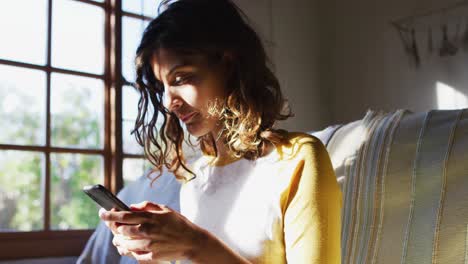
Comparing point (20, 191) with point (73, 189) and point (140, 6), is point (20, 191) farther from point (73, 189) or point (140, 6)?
point (140, 6)

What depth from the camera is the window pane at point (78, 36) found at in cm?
245

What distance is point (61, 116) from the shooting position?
240cm

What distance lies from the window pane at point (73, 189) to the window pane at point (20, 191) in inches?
2.5

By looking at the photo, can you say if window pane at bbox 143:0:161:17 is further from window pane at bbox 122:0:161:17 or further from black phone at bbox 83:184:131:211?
black phone at bbox 83:184:131:211

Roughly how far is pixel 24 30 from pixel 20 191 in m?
0.67

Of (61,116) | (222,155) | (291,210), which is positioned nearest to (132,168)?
(61,116)

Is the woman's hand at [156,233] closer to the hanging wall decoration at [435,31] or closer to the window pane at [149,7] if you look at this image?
the window pane at [149,7]

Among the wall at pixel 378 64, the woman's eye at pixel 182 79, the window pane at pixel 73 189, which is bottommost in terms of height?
the window pane at pixel 73 189

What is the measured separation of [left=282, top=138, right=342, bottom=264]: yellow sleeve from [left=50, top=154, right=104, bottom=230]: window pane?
1663 millimetres

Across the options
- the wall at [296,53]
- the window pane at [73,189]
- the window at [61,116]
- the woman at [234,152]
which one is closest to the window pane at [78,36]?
the window at [61,116]

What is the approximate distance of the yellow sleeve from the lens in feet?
2.84

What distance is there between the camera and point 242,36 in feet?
3.43

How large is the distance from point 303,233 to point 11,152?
1.70m

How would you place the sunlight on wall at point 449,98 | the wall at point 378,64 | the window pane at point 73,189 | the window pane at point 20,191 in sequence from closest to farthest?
the window pane at point 20,191 < the window pane at point 73,189 < the sunlight on wall at point 449,98 < the wall at point 378,64
